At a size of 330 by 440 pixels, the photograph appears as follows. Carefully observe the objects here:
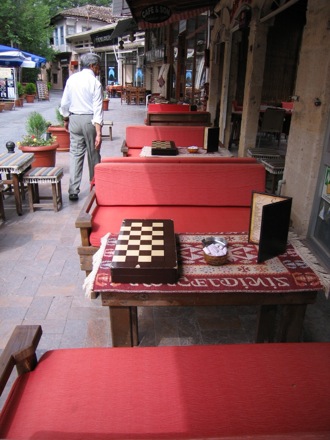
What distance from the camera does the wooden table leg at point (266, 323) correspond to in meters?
2.47

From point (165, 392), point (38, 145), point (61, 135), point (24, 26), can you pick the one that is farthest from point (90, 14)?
point (165, 392)

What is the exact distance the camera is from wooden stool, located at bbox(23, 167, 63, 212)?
4.92 m

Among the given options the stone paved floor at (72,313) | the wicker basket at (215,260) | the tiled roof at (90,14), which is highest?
the tiled roof at (90,14)

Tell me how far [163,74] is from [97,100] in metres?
10.5

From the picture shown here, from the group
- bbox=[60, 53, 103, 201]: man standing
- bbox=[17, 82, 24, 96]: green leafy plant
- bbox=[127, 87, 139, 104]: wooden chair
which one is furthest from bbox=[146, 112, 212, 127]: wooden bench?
bbox=[17, 82, 24, 96]: green leafy plant

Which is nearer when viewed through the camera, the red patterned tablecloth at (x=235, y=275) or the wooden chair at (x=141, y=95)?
the red patterned tablecloth at (x=235, y=275)

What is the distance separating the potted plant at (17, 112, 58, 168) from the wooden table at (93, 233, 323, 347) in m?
4.54

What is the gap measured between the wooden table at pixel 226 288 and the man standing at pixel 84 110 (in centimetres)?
336

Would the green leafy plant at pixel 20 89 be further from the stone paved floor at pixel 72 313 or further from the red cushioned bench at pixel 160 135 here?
the stone paved floor at pixel 72 313

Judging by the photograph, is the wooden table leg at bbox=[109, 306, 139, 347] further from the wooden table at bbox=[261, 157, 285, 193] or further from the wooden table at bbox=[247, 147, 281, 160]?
the wooden table at bbox=[247, 147, 281, 160]

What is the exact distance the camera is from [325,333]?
2.77 meters

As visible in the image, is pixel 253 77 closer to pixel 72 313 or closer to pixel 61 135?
pixel 61 135

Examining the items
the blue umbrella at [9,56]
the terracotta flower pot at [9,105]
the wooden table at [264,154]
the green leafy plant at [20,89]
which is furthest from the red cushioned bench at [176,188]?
the green leafy plant at [20,89]

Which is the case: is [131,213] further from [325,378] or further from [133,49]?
[133,49]
